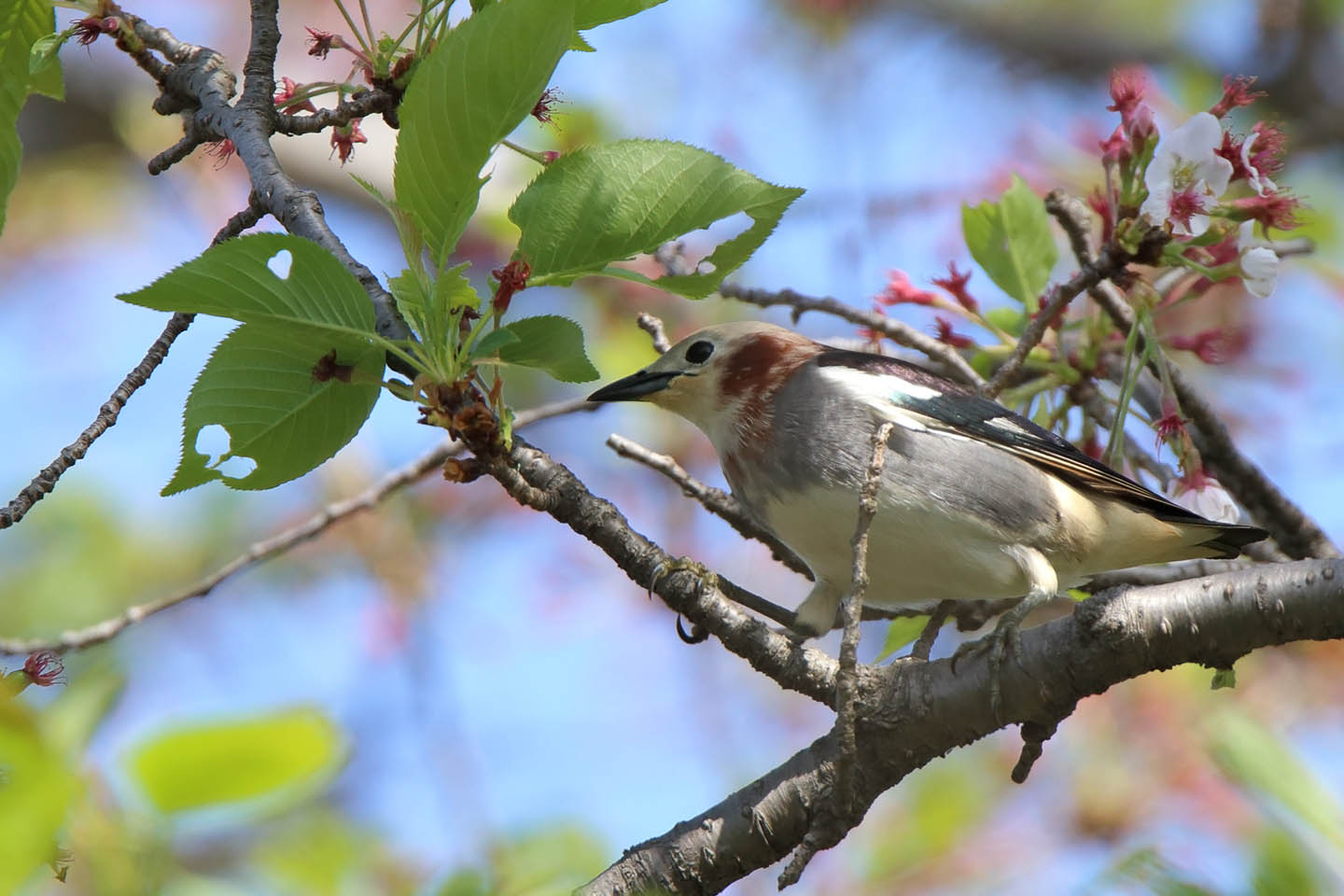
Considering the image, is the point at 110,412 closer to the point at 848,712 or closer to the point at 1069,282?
the point at 848,712

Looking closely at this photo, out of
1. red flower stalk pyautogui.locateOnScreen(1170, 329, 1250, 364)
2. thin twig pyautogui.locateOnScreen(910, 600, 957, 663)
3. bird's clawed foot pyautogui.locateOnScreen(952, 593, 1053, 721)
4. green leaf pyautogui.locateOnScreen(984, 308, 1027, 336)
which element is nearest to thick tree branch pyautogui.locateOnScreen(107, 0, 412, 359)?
bird's clawed foot pyautogui.locateOnScreen(952, 593, 1053, 721)

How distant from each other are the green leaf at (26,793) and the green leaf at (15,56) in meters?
2.13

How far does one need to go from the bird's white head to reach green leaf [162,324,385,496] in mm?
1707

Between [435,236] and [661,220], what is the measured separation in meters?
0.47

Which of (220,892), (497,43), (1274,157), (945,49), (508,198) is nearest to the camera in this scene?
(497,43)

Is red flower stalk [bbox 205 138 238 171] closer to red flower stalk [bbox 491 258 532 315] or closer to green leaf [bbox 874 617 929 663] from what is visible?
red flower stalk [bbox 491 258 532 315]

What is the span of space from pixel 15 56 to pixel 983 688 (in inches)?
104

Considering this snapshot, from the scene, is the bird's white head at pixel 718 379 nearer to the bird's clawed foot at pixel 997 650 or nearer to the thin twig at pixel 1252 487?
the thin twig at pixel 1252 487

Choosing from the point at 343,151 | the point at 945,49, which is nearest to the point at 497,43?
the point at 343,151

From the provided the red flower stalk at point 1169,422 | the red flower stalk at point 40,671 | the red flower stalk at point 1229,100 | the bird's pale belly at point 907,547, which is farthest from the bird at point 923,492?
the red flower stalk at point 40,671

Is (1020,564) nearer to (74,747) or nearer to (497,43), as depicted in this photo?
(497,43)

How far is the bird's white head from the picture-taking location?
4566 mm

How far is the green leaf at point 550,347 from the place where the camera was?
110 inches

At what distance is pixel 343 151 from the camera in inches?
→ 126
